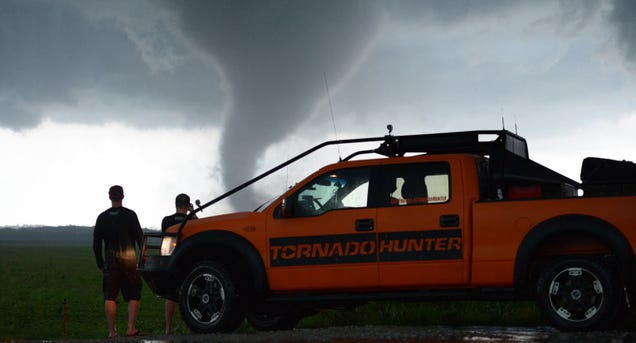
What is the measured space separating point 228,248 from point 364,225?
166 cm

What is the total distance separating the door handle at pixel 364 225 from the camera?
9.34 m

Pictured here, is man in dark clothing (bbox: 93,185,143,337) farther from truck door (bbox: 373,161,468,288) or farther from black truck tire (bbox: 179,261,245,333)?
truck door (bbox: 373,161,468,288)

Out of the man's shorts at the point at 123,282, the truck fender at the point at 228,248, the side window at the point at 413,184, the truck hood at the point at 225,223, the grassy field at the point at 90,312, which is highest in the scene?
the side window at the point at 413,184

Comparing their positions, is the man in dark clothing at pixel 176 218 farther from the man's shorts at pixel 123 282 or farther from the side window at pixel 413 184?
the side window at pixel 413 184

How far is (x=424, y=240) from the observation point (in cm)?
917

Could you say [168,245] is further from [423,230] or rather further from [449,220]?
[449,220]

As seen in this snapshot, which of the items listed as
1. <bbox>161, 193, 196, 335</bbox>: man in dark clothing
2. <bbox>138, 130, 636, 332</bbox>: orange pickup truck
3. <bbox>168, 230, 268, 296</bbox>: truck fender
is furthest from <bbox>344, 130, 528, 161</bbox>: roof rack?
<bbox>161, 193, 196, 335</bbox>: man in dark clothing

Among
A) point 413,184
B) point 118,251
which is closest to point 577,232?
point 413,184

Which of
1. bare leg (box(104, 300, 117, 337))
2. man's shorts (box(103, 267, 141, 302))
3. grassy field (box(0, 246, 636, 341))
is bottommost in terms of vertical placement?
grassy field (box(0, 246, 636, 341))

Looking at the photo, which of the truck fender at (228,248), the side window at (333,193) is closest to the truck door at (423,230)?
the side window at (333,193)

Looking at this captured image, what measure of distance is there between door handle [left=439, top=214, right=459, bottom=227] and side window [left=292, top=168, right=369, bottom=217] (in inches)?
33.9

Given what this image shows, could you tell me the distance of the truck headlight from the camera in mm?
10438

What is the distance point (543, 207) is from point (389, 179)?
1.65 meters

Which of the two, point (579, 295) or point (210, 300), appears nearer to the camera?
point (579, 295)
